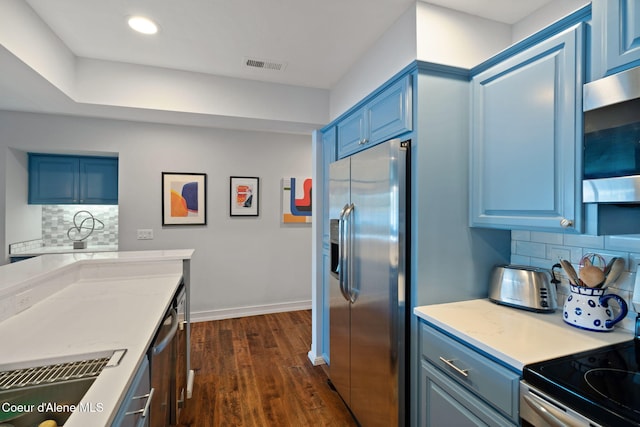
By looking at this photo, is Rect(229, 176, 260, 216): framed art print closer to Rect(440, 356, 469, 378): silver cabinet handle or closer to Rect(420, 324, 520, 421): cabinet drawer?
Rect(420, 324, 520, 421): cabinet drawer

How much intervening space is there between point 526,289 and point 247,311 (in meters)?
3.37

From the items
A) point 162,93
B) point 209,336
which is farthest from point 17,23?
point 209,336

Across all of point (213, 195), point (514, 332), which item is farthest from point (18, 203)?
point (514, 332)

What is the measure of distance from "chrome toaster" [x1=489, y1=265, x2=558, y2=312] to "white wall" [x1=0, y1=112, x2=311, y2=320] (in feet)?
9.83

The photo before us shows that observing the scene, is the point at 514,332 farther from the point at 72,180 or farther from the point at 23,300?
the point at 72,180

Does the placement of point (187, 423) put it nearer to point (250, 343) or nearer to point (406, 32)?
point (250, 343)

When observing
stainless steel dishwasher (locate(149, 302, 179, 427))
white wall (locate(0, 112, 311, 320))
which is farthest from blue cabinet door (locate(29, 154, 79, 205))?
stainless steel dishwasher (locate(149, 302, 179, 427))

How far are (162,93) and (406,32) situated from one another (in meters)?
1.82

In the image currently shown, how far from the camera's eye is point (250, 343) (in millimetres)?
3309

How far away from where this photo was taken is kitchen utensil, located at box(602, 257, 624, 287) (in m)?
1.35

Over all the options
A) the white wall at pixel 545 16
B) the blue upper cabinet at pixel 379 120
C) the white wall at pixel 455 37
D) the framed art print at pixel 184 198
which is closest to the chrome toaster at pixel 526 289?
the blue upper cabinet at pixel 379 120

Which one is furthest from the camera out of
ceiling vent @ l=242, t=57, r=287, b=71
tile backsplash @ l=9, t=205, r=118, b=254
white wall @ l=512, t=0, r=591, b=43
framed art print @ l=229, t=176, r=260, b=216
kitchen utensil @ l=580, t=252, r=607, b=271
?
framed art print @ l=229, t=176, r=260, b=216

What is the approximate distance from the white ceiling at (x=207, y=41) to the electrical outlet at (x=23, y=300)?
1.24 m

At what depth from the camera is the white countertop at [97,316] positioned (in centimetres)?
94
